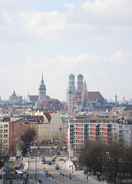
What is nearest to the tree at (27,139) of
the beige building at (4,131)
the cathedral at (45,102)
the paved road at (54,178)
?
the beige building at (4,131)

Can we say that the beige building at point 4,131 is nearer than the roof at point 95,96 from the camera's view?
Yes

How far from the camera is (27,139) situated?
8356 centimetres

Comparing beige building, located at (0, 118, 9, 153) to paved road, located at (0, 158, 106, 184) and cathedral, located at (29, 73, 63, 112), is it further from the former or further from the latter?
cathedral, located at (29, 73, 63, 112)

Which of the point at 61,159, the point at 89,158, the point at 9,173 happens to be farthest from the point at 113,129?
the point at 9,173

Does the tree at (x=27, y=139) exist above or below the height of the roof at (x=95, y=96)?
below

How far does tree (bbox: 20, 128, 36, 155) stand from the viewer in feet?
251

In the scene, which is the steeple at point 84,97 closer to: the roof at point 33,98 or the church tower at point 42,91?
the church tower at point 42,91

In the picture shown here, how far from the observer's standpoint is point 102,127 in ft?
247

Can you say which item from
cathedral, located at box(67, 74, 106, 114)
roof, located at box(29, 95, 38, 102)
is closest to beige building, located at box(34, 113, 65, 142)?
cathedral, located at box(67, 74, 106, 114)

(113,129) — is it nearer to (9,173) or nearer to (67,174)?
(67,174)

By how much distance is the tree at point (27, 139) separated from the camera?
76.5 m

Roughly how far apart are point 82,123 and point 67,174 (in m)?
25.9

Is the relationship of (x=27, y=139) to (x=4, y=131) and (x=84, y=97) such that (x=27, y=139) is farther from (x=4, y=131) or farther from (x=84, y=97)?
(x=84, y=97)

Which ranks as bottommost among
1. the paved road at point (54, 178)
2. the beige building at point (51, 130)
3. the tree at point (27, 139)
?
the paved road at point (54, 178)
